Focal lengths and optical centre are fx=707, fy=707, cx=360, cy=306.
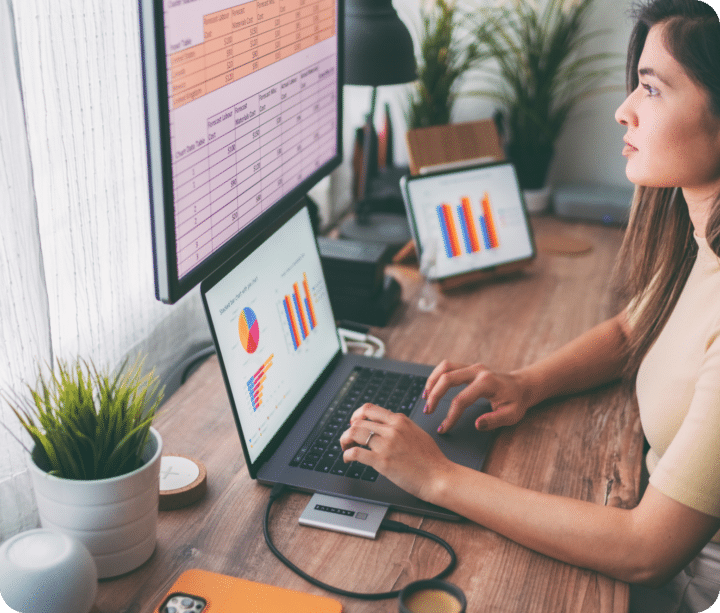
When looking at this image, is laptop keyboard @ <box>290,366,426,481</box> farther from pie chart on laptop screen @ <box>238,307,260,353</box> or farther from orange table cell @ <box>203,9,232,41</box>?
orange table cell @ <box>203,9,232,41</box>

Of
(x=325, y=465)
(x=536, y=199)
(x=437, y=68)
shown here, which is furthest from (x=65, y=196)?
(x=536, y=199)

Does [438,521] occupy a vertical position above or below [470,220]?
below

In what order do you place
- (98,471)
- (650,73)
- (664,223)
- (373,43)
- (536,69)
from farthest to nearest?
(536,69)
(373,43)
(664,223)
(650,73)
(98,471)

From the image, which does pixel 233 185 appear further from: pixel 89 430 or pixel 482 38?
pixel 482 38

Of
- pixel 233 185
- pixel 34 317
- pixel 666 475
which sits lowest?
pixel 666 475

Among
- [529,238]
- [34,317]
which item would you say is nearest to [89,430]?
[34,317]

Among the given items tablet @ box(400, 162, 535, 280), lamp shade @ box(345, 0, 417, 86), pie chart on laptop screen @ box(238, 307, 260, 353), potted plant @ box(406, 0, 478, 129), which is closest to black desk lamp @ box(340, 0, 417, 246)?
lamp shade @ box(345, 0, 417, 86)

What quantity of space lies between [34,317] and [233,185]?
314mm

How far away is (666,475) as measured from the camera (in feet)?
2.74

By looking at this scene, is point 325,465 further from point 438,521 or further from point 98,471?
point 98,471

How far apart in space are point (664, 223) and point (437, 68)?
938mm

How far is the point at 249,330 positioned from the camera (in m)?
0.98

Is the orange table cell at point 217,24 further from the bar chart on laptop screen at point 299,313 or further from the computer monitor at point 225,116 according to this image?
the bar chart on laptop screen at point 299,313

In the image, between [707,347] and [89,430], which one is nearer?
[89,430]
